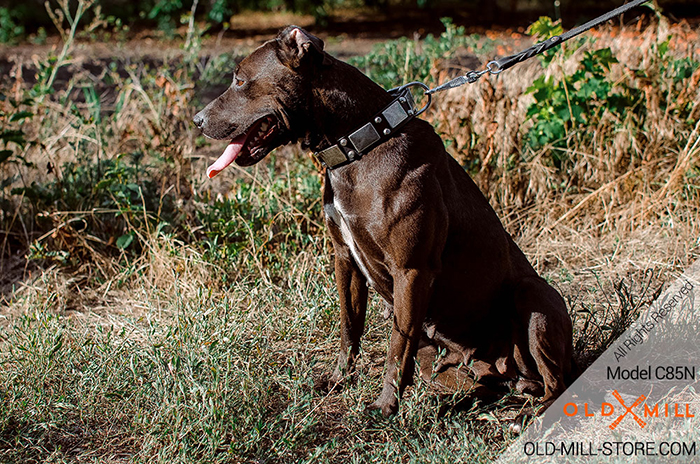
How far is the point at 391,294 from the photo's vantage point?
2615 mm

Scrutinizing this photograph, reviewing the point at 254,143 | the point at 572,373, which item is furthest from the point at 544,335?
the point at 254,143

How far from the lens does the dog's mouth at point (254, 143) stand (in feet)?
7.86

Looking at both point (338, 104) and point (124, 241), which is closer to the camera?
point (338, 104)

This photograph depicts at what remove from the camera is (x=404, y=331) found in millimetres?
2465

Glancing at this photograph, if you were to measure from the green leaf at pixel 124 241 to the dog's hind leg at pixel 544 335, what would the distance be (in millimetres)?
2273

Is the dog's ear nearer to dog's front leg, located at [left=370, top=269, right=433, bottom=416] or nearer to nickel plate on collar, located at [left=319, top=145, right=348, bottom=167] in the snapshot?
nickel plate on collar, located at [left=319, top=145, right=348, bottom=167]

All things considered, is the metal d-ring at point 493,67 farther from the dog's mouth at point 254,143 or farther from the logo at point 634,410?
the logo at point 634,410

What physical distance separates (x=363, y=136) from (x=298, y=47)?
379 mm

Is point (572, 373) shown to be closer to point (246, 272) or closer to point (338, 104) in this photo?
point (338, 104)

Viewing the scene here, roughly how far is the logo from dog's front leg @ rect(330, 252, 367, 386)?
2.95 feet

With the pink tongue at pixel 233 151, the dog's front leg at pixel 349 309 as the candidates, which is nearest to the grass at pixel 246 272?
the dog's front leg at pixel 349 309

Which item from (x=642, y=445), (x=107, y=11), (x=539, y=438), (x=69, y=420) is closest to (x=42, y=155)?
(x=69, y=420)

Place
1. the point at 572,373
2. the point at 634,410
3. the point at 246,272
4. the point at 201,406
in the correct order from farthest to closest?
1. the point at 246,272
2. the point at 572,373
3. the point at 634,410
4. the point at 201,406

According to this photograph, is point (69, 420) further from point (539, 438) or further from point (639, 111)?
point (639, 111)
